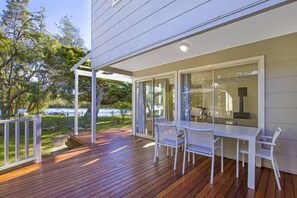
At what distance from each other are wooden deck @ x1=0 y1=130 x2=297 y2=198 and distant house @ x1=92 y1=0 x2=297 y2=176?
3.01 feet

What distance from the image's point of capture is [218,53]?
3961 millimetres

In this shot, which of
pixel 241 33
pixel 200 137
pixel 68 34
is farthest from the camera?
pixel 68 34

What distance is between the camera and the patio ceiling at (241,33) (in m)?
2.44

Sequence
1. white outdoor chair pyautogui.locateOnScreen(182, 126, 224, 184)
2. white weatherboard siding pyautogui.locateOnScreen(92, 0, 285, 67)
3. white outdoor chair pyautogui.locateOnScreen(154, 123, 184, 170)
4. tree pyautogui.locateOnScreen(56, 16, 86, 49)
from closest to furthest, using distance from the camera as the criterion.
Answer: white weatherboard siding pyautogui.locateOnScreen(92, 0, 285, 67), white outdoor chair pyautogui.locateOnScreen(182, 126, 224, 184), white outdoor chair pyautogui.locateOnScreen(154, 123, 184, 170), tree pyautogui.locateOnScreen(56, 16, 86, 49)

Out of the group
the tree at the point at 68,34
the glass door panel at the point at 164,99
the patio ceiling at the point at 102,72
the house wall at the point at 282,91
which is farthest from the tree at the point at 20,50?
the house wall at the point at 282,91

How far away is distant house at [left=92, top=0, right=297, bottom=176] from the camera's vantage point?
2.40 metres

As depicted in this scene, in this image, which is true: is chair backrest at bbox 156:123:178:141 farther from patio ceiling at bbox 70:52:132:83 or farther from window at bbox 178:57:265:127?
patio ceiling at bbox 70:52:132:83

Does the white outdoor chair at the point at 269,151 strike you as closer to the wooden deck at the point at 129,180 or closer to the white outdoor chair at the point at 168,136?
the wooden deck at the point at 129,180

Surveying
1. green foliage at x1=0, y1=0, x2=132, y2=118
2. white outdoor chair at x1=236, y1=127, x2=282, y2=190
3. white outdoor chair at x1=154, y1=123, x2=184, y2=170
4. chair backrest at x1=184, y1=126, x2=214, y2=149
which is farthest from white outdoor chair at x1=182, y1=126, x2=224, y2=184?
green foliage at x1=0, y1=0, x2=132, y2=118

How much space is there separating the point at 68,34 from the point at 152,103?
785cm

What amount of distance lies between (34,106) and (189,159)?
8828mm

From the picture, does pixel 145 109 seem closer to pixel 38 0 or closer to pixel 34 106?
pixel 34 106

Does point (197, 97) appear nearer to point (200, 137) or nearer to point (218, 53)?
point (218, 53)

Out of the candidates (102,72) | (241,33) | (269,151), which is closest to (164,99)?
(102,72)
